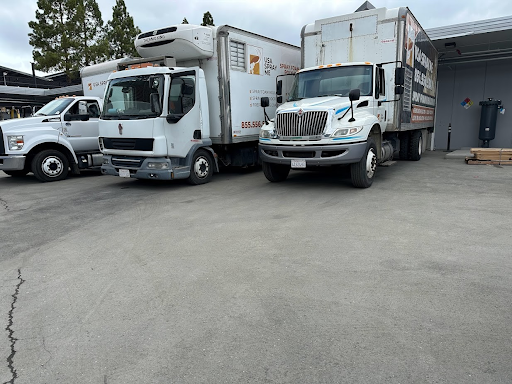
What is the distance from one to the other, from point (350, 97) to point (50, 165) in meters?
8.07

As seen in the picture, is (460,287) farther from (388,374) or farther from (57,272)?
(57,272)

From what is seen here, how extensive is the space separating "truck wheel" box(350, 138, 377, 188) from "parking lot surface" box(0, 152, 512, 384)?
916 millimetres

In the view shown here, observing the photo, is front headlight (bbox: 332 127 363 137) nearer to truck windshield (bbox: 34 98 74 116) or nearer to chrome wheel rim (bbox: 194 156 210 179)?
chrome wheel rim (bbox: 194 156 210 179)

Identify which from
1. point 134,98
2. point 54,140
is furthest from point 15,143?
point 134,98

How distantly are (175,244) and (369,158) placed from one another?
4.84 metres

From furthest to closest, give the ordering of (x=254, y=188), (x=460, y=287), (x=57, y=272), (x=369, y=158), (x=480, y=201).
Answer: (x=254, y=188) < (x=369, y=158) < (x=480, y=201) < (x=57, y=272) < (x=460, y=287)

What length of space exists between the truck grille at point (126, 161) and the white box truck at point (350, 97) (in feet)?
9.12

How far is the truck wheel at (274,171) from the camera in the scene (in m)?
8.73

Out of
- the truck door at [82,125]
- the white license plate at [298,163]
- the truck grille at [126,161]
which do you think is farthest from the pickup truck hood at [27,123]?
the white license plate at [298,163]

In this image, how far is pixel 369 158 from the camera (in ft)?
26.3

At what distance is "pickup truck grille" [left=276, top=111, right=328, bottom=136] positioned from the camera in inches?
295

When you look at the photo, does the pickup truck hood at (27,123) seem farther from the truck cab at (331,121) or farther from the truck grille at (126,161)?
the truck cab at (331,121)

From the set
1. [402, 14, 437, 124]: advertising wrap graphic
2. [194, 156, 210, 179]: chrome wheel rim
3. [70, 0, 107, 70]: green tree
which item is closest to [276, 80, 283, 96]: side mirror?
[194, 156, 210, 179]: chrome wheel rim

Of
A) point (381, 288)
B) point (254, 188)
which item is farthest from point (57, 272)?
point (254, 188)
